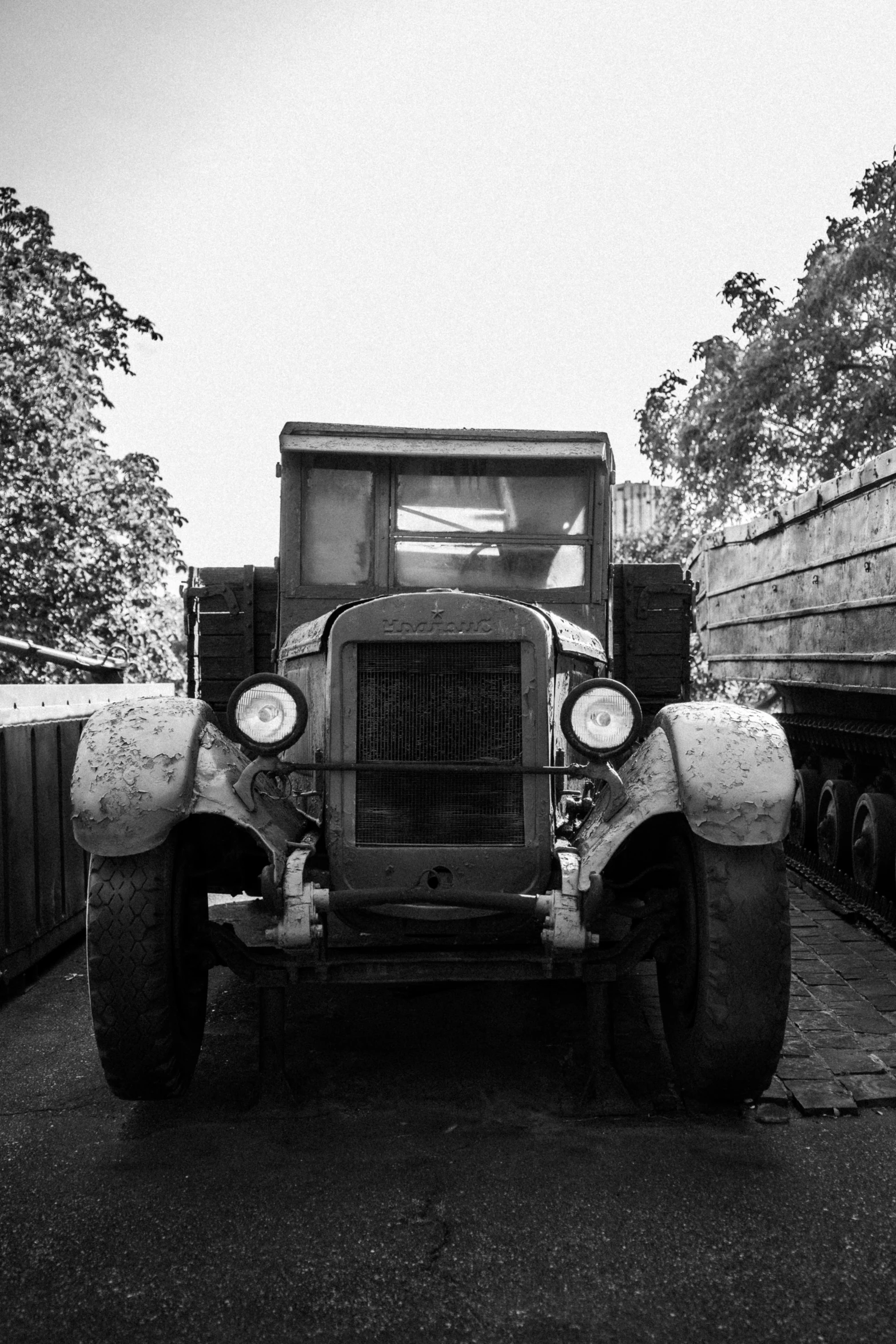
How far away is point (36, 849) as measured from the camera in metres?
5.78

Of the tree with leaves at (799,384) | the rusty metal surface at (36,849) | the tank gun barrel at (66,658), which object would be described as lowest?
the rusty metal surface at (36,849)

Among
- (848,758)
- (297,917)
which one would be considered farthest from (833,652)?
(297,917)

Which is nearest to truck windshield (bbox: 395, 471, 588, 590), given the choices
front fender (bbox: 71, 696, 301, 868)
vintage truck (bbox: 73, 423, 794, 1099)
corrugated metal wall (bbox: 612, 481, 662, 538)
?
vintage truck (bbox: 73, 423, 794, 1099)

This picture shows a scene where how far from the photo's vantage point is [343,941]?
381 centimetres

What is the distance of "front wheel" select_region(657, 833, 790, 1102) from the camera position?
340cm

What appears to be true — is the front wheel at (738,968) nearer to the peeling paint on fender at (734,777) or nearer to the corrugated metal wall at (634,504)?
the peeling paint on fender at (734,777)

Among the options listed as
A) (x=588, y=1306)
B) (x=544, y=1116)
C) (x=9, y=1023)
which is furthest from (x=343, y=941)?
(x=9, y=1023)

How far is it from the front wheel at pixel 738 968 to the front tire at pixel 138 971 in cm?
165

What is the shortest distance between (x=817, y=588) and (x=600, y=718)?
4.22m

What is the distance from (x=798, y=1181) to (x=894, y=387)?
39.9ft

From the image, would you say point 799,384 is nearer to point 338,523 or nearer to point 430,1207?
point 338,523

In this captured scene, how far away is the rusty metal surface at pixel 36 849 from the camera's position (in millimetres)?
5359

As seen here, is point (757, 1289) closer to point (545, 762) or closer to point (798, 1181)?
point (798, 1181)

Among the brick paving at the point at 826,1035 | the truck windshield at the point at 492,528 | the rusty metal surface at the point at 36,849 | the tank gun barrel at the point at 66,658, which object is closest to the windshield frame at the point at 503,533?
the truck windshield at the point at 492,528
